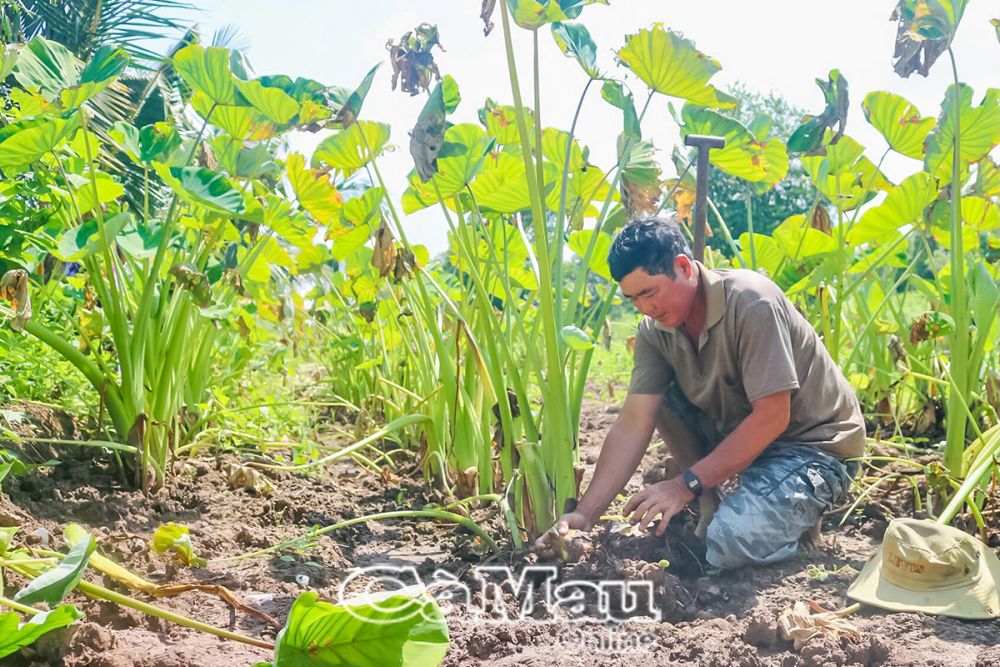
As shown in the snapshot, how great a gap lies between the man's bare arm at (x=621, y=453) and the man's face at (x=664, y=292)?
27cm

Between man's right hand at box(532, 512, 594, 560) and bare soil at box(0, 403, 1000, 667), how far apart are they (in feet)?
0.14

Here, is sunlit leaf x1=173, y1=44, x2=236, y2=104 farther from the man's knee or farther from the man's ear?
the man's knee

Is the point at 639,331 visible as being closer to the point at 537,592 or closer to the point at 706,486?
the point at 706,486

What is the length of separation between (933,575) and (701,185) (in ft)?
3.80

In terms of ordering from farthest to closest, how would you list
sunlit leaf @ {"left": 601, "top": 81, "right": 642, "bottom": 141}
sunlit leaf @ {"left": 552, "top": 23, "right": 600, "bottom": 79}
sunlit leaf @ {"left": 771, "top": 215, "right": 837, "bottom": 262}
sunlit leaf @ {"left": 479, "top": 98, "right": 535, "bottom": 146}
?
sunlit leaf @ {"left": 771, "top": 215, "right": 837, "bottom": 262} → sunlit leaf @ {"left": 479, "top": 98, "right": 535, "bottom": 146} → sunlit leaf @ {"left": 601, "top": 81, "right": 642, "bottom": 141} → sunlit leaf @ {"left": 552, "top": 23, "right": 600, "bottom": 79}

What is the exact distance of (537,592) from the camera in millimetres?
1823

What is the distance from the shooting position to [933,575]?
1.75 meters

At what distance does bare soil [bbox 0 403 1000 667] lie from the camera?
1490mm

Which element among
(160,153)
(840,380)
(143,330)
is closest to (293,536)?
(143,330)

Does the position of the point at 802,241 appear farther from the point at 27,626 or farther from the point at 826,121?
the point at 27,626

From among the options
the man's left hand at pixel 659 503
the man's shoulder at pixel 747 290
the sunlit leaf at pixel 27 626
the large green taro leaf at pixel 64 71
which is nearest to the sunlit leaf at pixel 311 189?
the large green taro leaf at pixel 64 71

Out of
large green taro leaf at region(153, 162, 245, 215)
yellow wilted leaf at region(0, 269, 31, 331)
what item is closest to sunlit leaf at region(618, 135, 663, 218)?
large green taro leaf at region(153, 162, 245, 215)

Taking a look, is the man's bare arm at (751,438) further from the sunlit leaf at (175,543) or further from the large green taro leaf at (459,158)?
the sunlit leaf at (175,543)

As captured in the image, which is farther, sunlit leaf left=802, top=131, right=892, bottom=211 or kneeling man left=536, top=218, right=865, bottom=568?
sunlit leaf left=802, top=131, right=892, bottom=211
